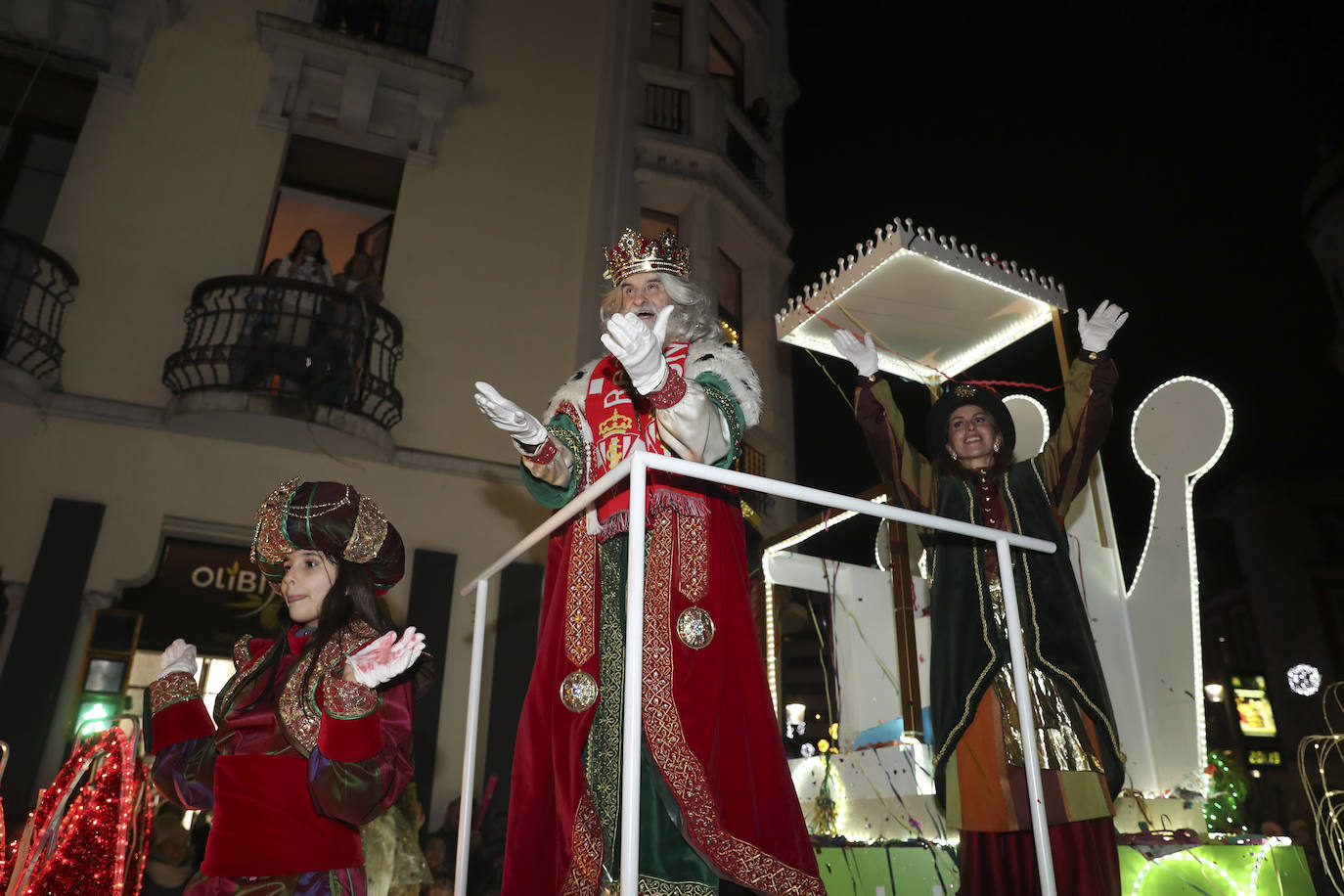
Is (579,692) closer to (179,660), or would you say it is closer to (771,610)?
(179,660)

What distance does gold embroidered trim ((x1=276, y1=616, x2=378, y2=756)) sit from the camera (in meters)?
2.17

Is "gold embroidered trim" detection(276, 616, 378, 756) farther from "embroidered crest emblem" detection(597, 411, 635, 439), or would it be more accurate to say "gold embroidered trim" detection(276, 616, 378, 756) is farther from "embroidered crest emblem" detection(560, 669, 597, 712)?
"embroidered crest emblem" detection(597, 411, 635, 439)

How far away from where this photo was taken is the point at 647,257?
Result: 2.80 metres

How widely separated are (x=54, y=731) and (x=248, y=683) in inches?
167

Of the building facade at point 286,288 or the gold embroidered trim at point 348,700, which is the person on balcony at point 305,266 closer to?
the building facade at point 286,288

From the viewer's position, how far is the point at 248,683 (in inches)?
92.4

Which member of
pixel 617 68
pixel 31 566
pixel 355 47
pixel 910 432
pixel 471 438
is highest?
pixel 617 68

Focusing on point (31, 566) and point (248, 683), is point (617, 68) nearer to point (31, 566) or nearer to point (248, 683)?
point (31, 566)

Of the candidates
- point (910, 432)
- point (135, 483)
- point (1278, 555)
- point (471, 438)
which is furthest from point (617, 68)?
point (1278, 555)

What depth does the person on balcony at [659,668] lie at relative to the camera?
2002 mm

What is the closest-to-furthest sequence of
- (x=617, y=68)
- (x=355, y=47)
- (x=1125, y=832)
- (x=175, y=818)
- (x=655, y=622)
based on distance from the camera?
(x=655, y=622)
(x=1125, y=832)
(x=175, y=818)
(x=355, y=47)
(x=617, y=68)

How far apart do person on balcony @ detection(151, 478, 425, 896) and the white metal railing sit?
1.35 ft

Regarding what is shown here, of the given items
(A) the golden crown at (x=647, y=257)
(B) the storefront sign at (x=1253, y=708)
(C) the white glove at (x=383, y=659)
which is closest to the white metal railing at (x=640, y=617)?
(C) the white glove at (x=383, y=659)

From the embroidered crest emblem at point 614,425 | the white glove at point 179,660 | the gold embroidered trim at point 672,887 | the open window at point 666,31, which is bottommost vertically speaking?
the gold embroidered trim at point 672,887
